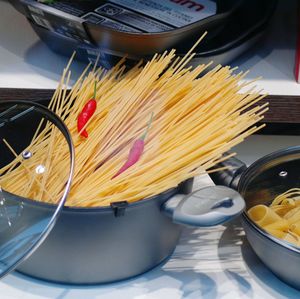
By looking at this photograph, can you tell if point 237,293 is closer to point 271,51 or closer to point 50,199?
point 50,199

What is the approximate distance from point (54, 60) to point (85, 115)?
25 centimetres

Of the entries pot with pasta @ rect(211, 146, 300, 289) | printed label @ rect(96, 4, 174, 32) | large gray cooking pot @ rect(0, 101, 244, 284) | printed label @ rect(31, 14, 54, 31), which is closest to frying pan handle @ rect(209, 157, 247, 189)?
pot with pasta @ rect(211, 146, 300, 289)

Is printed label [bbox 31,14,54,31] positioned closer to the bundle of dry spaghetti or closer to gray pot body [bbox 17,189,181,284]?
the bundle of dry spaghetti

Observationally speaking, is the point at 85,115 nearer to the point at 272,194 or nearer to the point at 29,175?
the point at 29,175

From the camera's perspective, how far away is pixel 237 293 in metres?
0.92

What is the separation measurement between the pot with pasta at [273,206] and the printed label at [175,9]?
23 centimetres

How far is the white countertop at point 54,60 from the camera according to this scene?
3.66 feet

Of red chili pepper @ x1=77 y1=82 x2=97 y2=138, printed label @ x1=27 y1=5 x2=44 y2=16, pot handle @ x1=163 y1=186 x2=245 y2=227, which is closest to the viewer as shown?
pot handle @ x1=163 y1=186 x2=245 y2=227

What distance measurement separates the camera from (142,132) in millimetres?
940

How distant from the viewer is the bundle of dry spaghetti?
88 cm

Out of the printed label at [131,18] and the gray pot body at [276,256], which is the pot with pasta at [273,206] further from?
the printed label at [131,18]

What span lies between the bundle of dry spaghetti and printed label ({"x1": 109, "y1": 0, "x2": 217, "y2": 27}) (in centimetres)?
9

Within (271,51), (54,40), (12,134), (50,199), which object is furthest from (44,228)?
(271,51)

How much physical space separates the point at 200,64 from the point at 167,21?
90 millimetres
